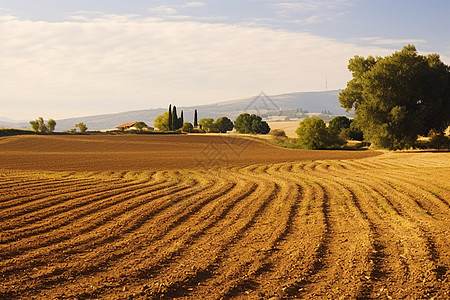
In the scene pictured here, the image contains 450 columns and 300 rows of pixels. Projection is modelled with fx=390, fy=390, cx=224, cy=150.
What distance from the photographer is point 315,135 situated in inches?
2137

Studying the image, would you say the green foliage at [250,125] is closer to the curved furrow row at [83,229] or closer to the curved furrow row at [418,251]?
the curved furrow row at [83,229]

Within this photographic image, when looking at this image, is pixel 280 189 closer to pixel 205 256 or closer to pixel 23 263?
pixel 205 256

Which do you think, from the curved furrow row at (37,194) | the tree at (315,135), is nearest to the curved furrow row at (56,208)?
the curved furrow row at (37,194)

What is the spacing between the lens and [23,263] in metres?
6.84

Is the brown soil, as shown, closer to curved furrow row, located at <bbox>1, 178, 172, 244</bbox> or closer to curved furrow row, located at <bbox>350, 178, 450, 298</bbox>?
curved furrow row, located at <bbox>1, 178, 172, 244</bbox>

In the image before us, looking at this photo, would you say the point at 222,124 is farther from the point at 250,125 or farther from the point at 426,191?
the point at 426,191

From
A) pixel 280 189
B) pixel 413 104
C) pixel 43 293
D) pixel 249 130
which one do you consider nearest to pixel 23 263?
pixel 43 293

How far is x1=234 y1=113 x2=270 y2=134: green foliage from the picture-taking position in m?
102

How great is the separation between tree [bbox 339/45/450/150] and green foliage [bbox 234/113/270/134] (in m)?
55.6

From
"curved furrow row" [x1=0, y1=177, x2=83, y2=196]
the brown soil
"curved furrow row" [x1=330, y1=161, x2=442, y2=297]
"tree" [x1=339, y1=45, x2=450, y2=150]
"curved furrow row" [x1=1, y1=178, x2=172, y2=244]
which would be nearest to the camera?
"curved furrow row" [x1=330, y1=161, x2=442, y2=297]

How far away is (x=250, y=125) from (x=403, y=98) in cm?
6103

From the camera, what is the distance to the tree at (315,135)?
54344mm

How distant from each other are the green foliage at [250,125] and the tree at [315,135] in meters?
46.2

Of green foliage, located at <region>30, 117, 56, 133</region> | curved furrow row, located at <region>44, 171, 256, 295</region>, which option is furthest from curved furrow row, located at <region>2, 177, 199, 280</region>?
green foliage, located at <region>30, 117, 56, 133</region>
